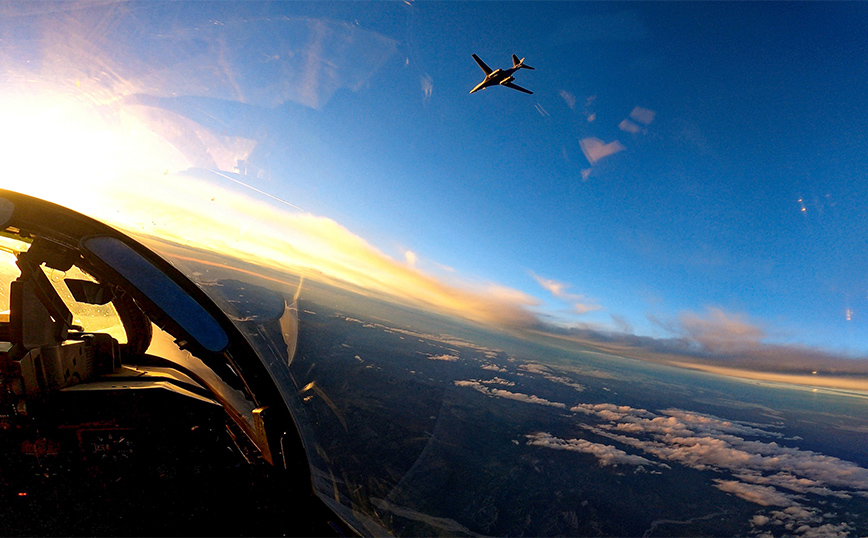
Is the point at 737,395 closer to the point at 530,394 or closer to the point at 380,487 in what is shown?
the point at 530,394

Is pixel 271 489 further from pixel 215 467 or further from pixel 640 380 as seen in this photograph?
pixel 640 380

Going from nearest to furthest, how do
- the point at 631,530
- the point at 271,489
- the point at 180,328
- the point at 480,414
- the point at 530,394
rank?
the point at 180,328, the point at 271,489, the point at 631,530, the point at 480,414, the point at 530,394

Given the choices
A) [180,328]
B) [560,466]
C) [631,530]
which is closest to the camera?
[180,328]

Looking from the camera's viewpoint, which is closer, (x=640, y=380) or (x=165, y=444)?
(x=165, y=444)

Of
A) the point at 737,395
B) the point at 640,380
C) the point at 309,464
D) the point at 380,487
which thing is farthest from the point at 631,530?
the point at 737,395

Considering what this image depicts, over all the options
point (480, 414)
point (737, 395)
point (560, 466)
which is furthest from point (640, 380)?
point (480, 414)

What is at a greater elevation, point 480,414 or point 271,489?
point 271,489

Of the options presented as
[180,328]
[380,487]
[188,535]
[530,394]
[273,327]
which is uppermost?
[180,328]

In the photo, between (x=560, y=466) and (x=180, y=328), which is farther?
(x=560, y=466)

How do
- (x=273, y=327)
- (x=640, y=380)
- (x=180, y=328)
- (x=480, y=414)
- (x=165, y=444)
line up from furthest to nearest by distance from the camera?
(x=640, y=380) → (x=480, y=414) → (x=273, y=327) → (x=165, y=444) → (x=180, y=328)
